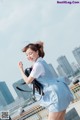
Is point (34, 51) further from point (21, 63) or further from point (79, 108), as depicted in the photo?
point (79, 108)

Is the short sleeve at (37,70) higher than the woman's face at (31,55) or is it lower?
lower

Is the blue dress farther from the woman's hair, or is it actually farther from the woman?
the woman's hair

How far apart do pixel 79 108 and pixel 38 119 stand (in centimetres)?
265

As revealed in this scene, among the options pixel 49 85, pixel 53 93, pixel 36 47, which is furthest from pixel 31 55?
pixel 53 93

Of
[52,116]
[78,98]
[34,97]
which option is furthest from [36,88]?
[78,98]

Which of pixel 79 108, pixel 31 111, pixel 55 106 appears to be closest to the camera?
pixel 55 106

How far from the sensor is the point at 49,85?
4094 millimetres

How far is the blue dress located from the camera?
404 centimetres

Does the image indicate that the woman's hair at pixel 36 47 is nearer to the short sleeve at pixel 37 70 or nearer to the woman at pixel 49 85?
the woman at pixel 49 85

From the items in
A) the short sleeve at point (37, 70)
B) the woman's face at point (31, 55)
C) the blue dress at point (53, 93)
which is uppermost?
the woman's face at point (31, 55)

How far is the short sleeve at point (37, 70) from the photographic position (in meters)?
4.06

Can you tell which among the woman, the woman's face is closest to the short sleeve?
the woman

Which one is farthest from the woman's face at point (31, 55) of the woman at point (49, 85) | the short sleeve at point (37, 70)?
the short sleeve at point (37, 70)

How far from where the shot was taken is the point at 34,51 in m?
4.19
